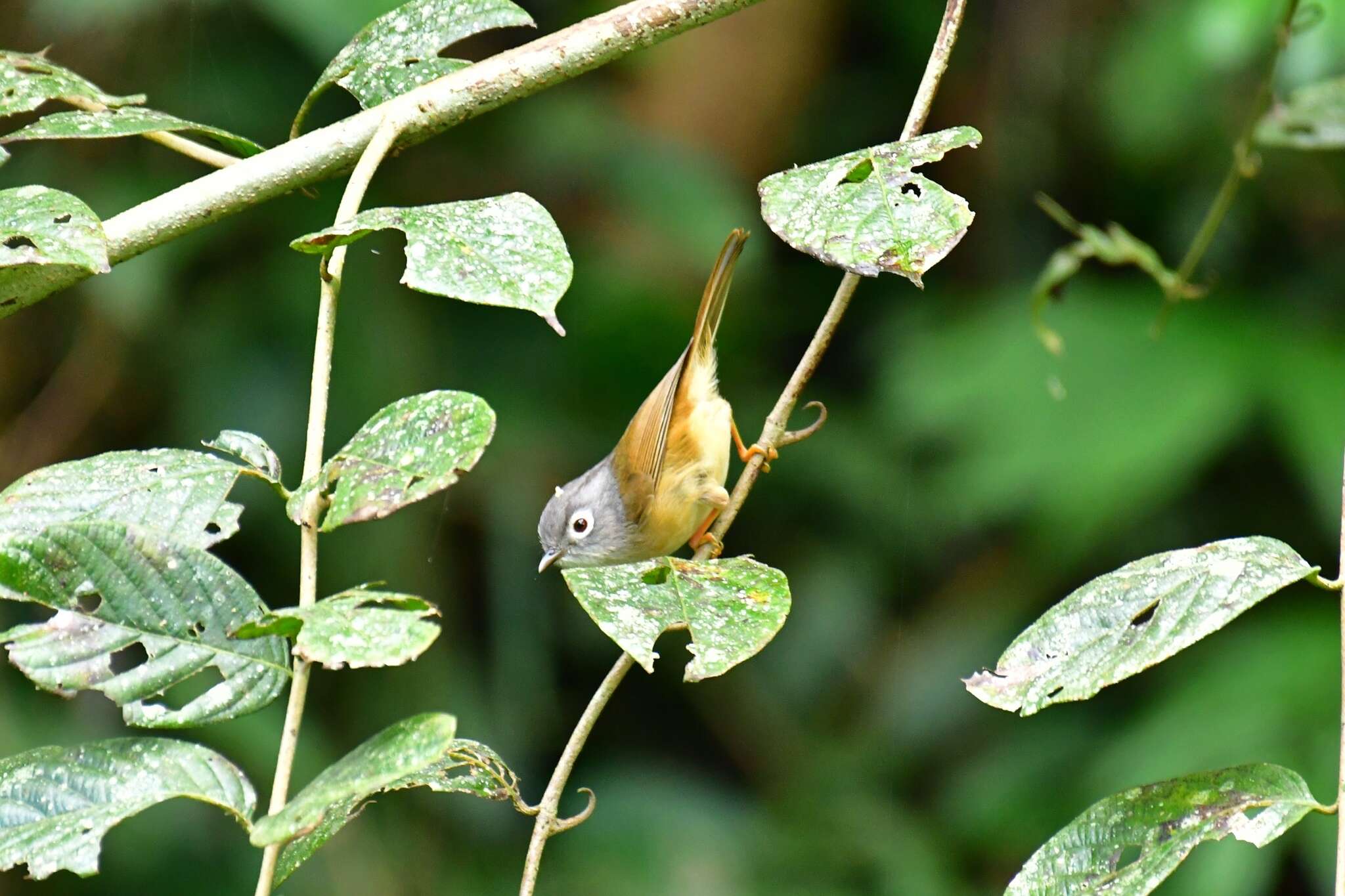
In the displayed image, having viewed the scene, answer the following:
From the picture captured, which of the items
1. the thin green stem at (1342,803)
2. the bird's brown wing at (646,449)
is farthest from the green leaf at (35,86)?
the bird's brown wing at (646,449)

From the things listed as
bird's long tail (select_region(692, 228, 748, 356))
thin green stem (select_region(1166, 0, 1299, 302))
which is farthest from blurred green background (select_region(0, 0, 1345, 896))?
thin green stem (select_region(1166, 0, 1299, 302))

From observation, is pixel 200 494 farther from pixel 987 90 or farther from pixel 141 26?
pixel 987 90

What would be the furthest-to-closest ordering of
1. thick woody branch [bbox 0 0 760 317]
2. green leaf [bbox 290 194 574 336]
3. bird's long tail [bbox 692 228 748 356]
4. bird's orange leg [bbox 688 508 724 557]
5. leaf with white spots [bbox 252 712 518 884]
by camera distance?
bird's orange leg [bbox 688 508 724 557], bird's long tail [bbox 692 228 748 356], thick woody branch [bbox 0 0 760 317], green leaf [bbox 290 194 574 336], leaf with white spots [bbox 252 712 518 884]

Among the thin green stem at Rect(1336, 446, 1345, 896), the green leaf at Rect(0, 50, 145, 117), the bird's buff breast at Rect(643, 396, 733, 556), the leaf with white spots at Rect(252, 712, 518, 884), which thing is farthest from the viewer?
the bird's buff breast at Rect(643, 396, 733, 556)

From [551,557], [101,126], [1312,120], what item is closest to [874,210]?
[101,126]

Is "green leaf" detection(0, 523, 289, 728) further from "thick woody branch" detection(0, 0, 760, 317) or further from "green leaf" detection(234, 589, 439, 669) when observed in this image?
"thick woody branch" detection(0, 0, 760, 317)

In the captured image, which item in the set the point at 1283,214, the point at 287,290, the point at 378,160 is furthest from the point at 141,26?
the point at 1283,214
